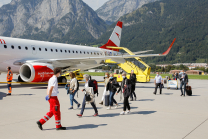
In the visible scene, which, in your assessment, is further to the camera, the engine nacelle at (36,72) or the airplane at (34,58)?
the airplane at (34,58)

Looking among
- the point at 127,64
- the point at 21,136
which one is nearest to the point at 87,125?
the point at 21,136

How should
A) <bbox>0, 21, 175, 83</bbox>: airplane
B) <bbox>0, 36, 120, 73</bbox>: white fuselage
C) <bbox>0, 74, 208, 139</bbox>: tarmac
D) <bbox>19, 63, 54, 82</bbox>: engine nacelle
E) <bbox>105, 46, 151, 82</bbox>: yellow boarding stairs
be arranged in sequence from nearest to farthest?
<bbox>0, 74, 208, 139</bbox>: tarmac < <bbox>19, 63, 54, 82</bbox>: engine nacelle < <bbox>0, 21, 175, 83</bbox>: airplane < <bbox>0, 36, 120, 73</bbox>: white fuselage < <bbox>105, 46, 151, 82</bbox>: yellow boarding stairs

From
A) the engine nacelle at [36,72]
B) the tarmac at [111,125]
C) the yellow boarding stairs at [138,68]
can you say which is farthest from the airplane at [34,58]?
the tarmac at [111,125]

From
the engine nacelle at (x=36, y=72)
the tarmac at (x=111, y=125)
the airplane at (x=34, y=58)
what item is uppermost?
the airplane at (x=34, y=58)

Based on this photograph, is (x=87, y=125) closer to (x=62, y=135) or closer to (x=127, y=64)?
(x=62, y=135)

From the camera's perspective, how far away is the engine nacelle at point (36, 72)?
602 inches

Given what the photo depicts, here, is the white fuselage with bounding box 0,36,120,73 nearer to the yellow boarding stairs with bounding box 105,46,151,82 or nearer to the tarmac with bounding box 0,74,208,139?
the yellow boarding stairs with bounding box 105,46,151,82

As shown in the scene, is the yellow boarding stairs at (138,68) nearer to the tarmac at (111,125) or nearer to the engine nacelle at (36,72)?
the engine nacelle at (36,72)

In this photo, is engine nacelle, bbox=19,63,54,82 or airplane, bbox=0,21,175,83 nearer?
engine nacelle, bbox=19,63,54,82

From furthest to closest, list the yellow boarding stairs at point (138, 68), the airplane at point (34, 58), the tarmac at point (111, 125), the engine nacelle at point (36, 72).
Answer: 1. the yellow boarding stairs at point (138, 68)
2. the airplane at point (34, 58)
3. the engine nacelle at point (36, 72)
4. the tarmac at point (111, 125)

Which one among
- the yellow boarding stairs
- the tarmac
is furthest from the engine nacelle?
the yellow boarding stairs

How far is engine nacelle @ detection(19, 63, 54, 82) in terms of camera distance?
15297 millimetres

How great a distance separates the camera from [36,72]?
50.4ft

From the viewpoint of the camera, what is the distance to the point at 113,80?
850cm
